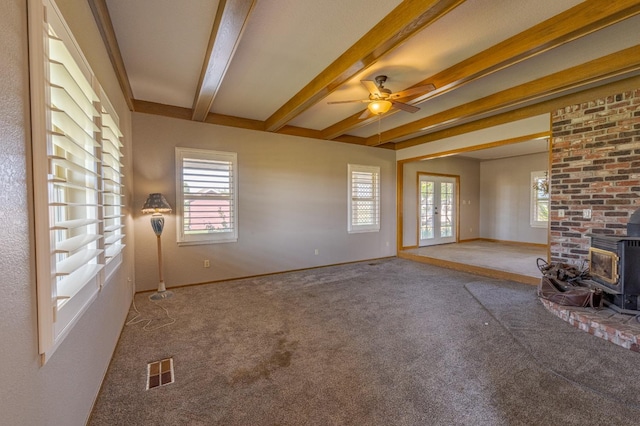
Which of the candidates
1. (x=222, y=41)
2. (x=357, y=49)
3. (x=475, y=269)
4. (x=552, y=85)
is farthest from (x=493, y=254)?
(x=222, y=41)

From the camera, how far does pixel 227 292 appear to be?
3984 millimetres

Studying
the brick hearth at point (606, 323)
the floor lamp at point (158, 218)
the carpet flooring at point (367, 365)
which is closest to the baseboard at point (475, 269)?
the carpet flooring at point (367, 365)

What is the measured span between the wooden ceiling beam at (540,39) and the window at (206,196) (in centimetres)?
316

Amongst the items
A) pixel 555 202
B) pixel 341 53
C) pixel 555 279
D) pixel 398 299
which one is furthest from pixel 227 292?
pixel 555 202

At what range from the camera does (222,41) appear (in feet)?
7.68

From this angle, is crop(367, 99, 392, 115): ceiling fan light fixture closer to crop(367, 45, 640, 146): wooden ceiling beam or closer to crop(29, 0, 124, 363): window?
crop(367, 45, 640, 146): wooden ceiling beam

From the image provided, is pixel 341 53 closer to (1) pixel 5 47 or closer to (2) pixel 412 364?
(1) pixel 5 47

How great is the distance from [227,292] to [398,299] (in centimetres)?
236

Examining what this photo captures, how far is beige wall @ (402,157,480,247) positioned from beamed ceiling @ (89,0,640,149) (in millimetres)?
3149

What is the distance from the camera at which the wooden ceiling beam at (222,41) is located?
198 centimetres

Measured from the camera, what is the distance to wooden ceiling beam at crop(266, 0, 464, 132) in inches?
76.4

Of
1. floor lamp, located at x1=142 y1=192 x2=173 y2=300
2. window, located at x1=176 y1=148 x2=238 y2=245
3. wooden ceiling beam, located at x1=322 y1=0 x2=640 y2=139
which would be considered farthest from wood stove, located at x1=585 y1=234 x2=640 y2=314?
floor lamp, located at x1=142 y1=192 x2=173 y2=300

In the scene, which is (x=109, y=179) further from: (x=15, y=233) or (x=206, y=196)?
(x=206, y=196)

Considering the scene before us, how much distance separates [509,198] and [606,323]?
6233mm
